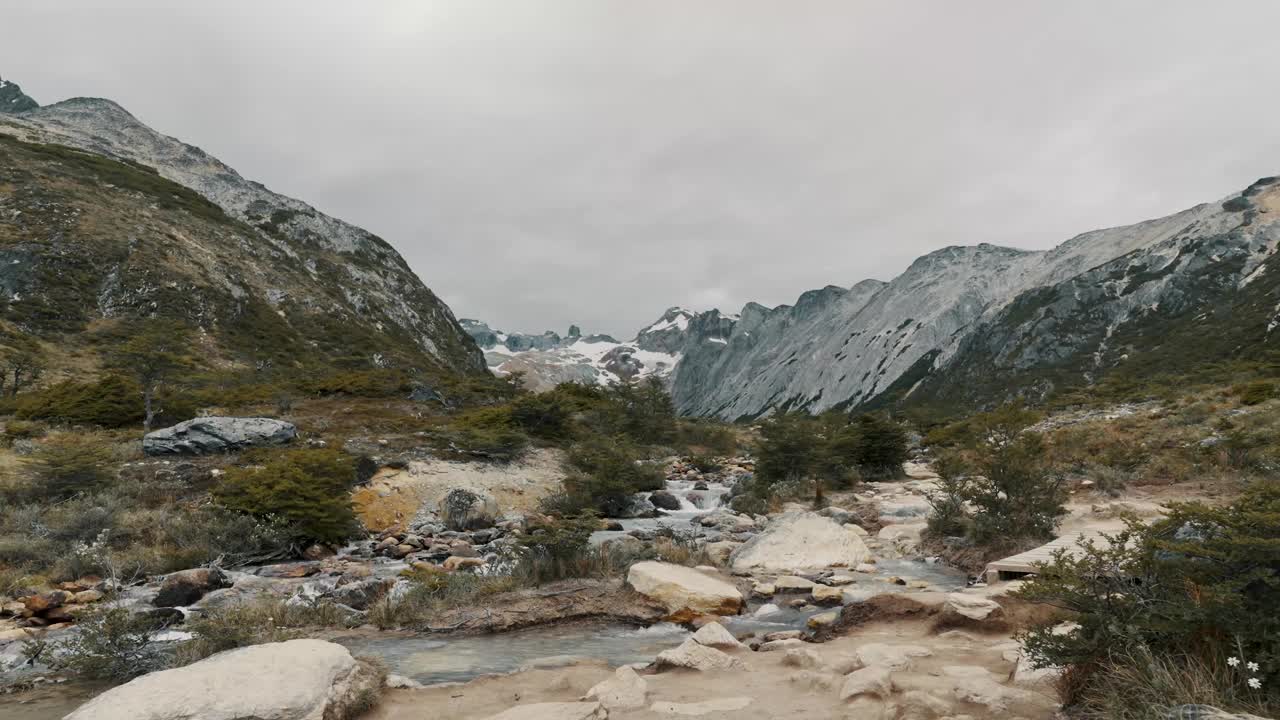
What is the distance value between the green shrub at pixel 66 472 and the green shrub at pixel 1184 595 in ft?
71.3

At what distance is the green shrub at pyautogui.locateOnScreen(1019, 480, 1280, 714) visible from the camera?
410 centimetres

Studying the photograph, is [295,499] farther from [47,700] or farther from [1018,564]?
[1018,564]

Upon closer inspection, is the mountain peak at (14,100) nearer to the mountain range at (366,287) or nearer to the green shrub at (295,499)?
the mountain range at (366,287)

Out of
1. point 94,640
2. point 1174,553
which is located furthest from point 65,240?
point 1174,553

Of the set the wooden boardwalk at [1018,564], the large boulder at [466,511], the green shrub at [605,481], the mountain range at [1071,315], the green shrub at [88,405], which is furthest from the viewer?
the mountain range at [1071,315]

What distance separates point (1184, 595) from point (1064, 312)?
137089mm

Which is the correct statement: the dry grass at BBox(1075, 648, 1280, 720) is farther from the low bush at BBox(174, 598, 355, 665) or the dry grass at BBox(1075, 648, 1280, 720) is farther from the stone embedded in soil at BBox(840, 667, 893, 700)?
the low bush at BBox(174, 598, 355, 665)

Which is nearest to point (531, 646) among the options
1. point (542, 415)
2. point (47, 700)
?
point (47, 700)

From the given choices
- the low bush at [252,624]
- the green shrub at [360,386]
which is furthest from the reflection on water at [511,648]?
the green shrub at [360,386]

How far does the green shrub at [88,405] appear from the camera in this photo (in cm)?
2619

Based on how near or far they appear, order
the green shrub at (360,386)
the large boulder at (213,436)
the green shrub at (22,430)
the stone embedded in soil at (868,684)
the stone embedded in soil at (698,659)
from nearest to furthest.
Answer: the stone embedded in soil at (868,684) → the stone embedded in soil at (698,659) → the large boulder at (213,436) → the green shrub at (22,430) → the green shrub at (360,386)

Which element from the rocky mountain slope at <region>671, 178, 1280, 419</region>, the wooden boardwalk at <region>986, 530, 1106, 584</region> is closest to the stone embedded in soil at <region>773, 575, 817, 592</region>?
the wooden boardwalk at <region>986, 530, 1106, 584</region>

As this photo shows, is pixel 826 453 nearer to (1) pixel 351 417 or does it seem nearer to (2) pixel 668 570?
(2) pixel 668 570

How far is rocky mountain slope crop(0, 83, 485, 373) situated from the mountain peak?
149 ft
